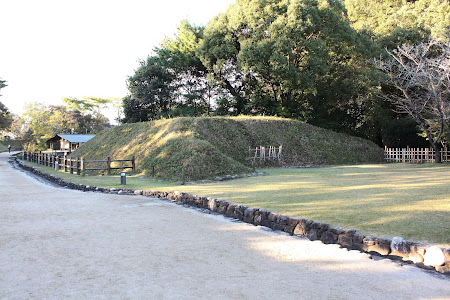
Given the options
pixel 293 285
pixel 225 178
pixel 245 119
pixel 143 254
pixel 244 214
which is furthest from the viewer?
pixel 245 119

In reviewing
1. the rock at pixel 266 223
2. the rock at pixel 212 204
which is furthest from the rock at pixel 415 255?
the rock at pixel 212 204

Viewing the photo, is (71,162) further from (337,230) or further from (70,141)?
(337,230)

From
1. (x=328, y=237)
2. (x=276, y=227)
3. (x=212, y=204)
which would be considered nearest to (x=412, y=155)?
(x=212, y=204)

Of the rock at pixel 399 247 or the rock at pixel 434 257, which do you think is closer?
the rock at pixel 434 257

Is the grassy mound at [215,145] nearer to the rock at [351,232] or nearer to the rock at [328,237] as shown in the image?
the rock at [328,237]

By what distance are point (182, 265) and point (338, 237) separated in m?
2.57

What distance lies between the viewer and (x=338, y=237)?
5.32 m

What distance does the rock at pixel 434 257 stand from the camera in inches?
162

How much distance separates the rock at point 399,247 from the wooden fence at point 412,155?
68.5 feet

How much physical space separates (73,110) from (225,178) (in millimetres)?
44433

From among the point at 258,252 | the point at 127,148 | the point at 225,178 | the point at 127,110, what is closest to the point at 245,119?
the point at 127,148

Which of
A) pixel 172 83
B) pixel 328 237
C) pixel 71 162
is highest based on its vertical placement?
pixel 172 83

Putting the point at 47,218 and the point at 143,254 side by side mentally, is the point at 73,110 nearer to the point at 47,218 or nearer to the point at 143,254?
the point at 47,218

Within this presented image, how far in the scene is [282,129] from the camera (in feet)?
80.8
